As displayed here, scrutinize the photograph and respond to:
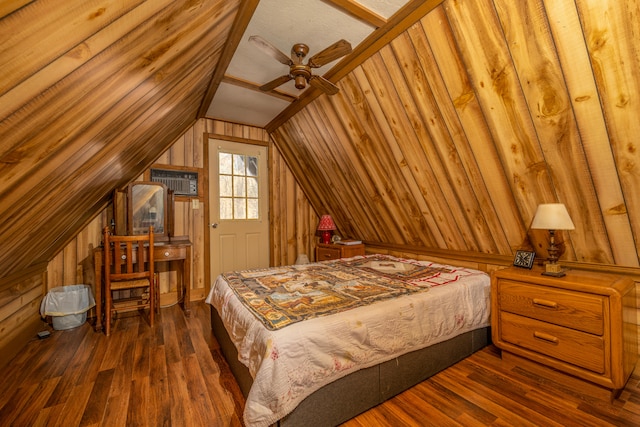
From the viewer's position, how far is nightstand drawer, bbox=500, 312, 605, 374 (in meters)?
1.65

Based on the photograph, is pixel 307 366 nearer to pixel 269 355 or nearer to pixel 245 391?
pixel 269 355

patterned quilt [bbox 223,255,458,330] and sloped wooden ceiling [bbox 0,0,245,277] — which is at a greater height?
sloped wooden ceiling [bbox 0,0,245,277]

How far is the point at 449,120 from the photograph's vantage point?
6.75 feet

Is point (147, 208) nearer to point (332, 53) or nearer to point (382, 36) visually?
point (332, 53)

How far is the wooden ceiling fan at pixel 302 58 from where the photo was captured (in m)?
1.84

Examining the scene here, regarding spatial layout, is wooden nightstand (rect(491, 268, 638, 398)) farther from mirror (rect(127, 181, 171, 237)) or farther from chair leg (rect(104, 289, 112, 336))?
mirror (rect(127, 181, 171, 237))

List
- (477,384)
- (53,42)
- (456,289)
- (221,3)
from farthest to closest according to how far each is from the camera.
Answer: (456,289) → (477,384) → (221,3) → (53,42)

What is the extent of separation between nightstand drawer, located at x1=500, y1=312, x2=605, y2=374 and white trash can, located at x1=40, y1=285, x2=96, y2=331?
150 inches

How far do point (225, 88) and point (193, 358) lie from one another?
252 cm

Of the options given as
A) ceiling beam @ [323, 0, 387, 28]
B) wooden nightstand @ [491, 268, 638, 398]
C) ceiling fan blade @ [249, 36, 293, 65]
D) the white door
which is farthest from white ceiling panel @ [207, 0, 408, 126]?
wooden nightstand @ [491, 268, 638, 398]


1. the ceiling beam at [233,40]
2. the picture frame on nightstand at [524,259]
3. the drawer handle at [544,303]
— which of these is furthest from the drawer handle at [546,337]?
the ceiling beam at [233,40]

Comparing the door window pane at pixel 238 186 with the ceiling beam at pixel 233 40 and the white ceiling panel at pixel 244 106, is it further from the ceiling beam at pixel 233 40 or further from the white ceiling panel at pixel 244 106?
the ceiling beam at pixel 233 40

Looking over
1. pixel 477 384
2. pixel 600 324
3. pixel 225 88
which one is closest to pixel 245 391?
pixel 477 384

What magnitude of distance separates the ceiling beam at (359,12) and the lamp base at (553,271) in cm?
198
